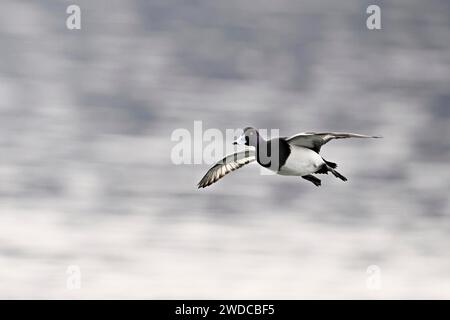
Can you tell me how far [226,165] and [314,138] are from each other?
2.79 metres

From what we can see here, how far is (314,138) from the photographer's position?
46.1 ft

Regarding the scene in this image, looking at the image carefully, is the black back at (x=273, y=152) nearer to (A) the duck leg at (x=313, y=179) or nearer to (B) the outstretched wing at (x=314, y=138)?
(B) the outstretched wing at (x=314, y=138)

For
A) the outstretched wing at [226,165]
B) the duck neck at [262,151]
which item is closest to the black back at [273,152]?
the duck neck at [262,151]

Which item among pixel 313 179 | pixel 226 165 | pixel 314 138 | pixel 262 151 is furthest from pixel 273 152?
pixel 226 165

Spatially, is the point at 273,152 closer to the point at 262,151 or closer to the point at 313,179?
the point at 262,151

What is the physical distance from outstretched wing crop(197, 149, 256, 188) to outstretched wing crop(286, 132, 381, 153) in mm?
1481

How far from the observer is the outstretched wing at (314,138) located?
1329 cm

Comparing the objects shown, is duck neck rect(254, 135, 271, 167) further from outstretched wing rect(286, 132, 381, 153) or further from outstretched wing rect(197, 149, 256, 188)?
outstretched wing rect(197, 149, 256, 188)

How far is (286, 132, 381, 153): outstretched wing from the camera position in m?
13.3

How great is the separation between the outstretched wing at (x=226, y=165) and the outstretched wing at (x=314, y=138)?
1.48 metres
